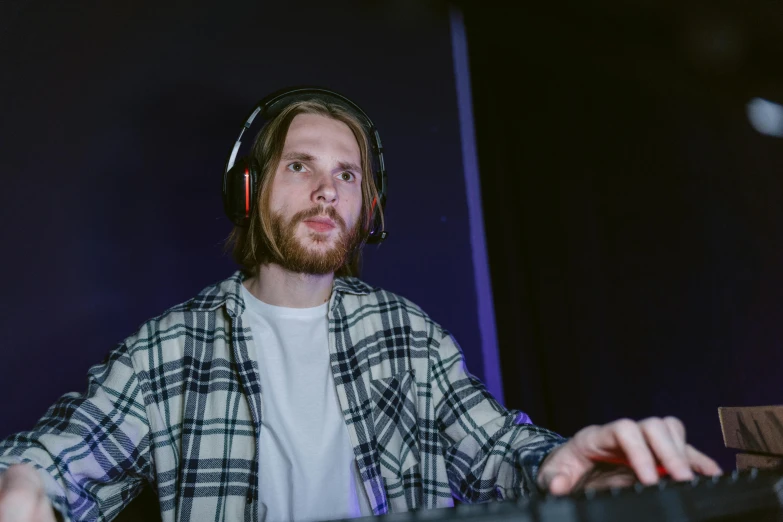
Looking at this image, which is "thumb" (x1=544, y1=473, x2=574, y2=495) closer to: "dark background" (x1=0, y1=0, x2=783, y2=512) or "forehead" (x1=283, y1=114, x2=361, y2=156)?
"dark background" (x1=0, y1=0, x2=783, y2=512)

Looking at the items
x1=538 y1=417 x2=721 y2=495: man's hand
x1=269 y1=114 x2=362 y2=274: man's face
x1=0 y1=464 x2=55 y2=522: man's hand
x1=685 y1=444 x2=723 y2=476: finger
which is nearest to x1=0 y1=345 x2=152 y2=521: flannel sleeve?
x1=0 y1=464 x2=55 y2=522: man's hand

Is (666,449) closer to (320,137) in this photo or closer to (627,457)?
(627,457)

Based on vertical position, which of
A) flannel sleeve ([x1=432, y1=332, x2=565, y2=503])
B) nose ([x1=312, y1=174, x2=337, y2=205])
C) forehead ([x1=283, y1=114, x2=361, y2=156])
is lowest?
flannel sleeve ([x1=432, y1=332, x2=565, y2=503])

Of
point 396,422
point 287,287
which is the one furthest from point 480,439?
point 287,287

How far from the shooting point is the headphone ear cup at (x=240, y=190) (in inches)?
50.3

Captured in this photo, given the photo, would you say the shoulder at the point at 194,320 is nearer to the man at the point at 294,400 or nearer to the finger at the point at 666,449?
the man at the point at 294,400

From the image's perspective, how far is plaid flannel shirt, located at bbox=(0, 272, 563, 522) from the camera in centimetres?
96

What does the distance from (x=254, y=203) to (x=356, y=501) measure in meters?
0.80

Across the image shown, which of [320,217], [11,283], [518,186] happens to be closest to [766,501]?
[320,217]

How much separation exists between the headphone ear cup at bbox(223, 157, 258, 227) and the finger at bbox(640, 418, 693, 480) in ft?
3.29

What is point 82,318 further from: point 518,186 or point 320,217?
point 518,186

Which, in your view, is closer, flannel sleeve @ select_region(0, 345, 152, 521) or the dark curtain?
flannel sleeve @ select_region(0, 345, 152, 521)

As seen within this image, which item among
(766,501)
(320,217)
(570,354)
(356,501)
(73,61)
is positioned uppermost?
(73,61)

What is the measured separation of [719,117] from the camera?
1139 mm
